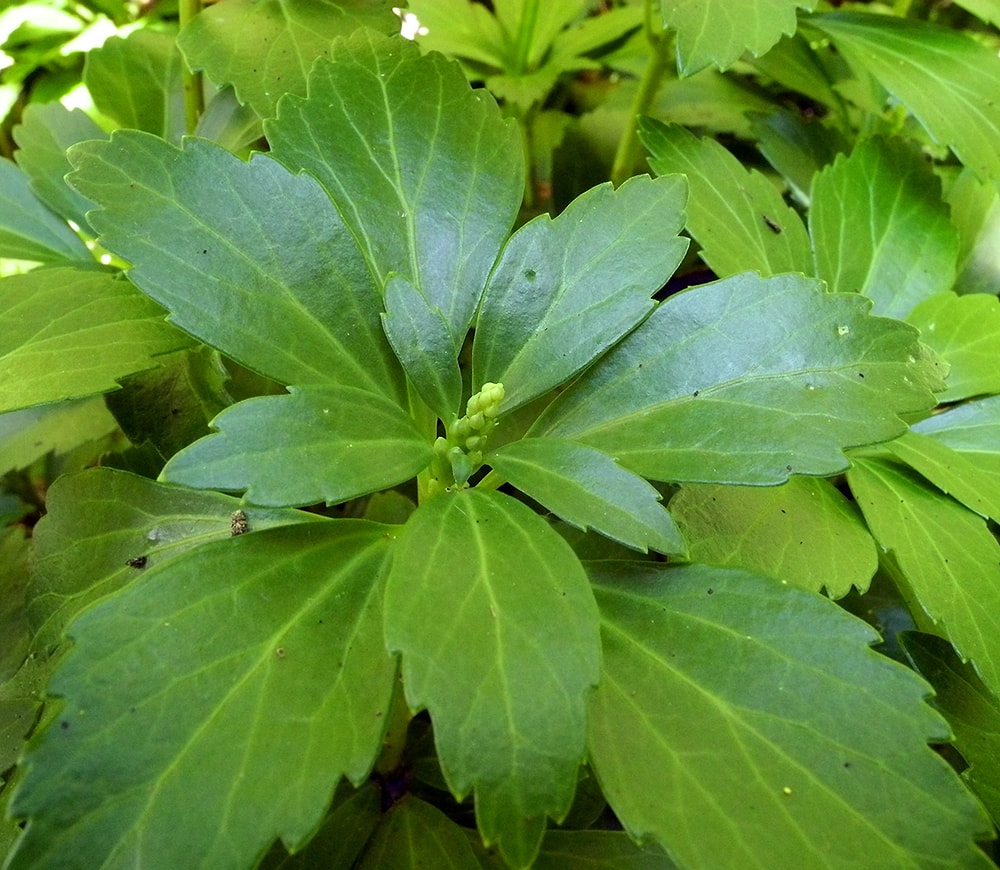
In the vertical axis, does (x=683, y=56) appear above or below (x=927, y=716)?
above

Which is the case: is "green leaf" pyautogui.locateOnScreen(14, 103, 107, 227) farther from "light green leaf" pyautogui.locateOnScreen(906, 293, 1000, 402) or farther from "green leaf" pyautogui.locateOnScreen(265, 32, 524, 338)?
"light green leaf" pyautogui.locateOnScreen(906, 293, 1000, 402)

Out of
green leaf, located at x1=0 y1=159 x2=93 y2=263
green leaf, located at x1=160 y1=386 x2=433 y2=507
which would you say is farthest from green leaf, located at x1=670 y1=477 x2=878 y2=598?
green leaf, located at x1=0 y1=159 x2=93 y2=263

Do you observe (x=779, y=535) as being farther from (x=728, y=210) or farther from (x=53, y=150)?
(x=53, y=150)

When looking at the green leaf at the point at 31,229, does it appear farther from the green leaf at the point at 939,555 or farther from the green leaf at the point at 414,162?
the green leaf at the point at 939,555

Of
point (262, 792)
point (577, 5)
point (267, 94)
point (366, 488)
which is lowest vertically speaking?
point (262, 792)

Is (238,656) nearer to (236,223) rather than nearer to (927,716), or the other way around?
(236,223)

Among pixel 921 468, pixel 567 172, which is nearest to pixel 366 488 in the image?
pixel 921 468

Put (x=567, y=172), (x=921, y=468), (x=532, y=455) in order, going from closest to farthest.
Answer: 1. (x=532, y=455)
2. (x=921, y=468)
3. (x=567, y=172)

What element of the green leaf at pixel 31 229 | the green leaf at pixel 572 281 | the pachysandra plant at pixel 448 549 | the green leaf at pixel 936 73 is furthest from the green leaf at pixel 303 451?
the green leaf at pixel 936 73

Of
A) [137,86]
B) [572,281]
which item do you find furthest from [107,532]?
[137,86]
